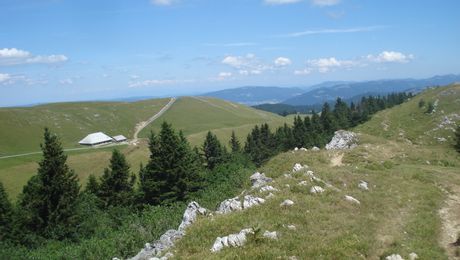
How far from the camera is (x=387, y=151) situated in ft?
187

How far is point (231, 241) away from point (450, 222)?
1493 centimetres

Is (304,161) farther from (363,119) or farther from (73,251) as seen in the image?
(363,119)

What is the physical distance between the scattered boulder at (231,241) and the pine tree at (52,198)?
111 feet

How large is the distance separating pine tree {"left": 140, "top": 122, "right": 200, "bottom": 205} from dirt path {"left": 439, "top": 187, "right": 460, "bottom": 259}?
110 feet

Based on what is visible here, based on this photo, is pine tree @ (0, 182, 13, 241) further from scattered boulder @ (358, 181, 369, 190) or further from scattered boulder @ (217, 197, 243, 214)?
scattered boulder @ (358, 181, 369, 190)

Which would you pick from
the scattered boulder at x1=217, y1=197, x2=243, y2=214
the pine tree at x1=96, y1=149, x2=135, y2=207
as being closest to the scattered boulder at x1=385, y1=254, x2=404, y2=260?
the scattered boulder at x1=217, y1=197, x2=243, y2=214

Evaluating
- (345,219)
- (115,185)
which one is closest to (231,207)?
(345,219)

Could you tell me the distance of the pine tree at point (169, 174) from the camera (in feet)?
183

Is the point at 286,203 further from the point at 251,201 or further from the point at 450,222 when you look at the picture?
the point at 450,222

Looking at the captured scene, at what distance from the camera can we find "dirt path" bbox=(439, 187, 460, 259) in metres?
20.8

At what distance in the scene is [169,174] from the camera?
186 ft

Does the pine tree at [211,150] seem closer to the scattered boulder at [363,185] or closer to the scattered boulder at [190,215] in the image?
the scattered boulder at [363,185]

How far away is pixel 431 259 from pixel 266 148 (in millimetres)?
106960

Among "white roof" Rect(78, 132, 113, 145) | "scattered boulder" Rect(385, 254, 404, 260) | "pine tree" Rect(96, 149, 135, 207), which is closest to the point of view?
"scattered boulder" Rect(385, 254, 404, 260)
